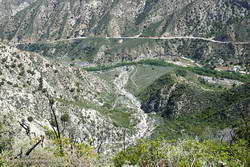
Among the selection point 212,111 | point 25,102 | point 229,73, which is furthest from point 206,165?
point 229,73

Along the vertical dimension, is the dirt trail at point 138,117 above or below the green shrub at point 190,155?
below

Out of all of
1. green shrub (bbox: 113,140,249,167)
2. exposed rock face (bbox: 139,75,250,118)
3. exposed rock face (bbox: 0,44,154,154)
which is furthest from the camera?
exposed rock face (bbox: 139,75,250,118)

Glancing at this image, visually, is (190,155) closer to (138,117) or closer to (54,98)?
(54,98)

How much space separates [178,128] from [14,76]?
5495 centimetres

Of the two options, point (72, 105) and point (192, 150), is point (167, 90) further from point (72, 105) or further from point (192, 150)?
point (192, 150)

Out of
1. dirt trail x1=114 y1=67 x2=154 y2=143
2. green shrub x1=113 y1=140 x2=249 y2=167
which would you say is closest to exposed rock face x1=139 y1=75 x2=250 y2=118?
dirt trail x1=114 y1=67 x2=154 y2=143

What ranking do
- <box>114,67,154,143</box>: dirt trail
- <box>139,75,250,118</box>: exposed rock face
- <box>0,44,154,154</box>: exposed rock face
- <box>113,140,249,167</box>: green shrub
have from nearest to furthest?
<box>113,140,249,167</box>: green shrub → <box>0,44,154,154</box>: exposed rock face → <box>114,67,154,143</box>: dirt trail → <box>139,75,250,118</box>: exposed rock face

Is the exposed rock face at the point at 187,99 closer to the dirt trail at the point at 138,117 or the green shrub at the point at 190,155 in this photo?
the dirt trail at the point at 138,117

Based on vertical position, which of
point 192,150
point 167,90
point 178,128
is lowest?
point 178,128

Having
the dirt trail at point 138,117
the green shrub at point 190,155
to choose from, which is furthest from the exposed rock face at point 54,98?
the green shrub at point 190,155

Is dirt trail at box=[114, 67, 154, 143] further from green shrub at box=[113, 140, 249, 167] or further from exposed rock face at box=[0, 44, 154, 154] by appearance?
green shrub at box=[113, 140, 249, 167]

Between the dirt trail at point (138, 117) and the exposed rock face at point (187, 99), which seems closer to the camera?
the dirt trail at point (138, 117)

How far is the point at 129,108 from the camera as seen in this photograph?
454ft

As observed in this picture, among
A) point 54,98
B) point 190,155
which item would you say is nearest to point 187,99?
point 54,98
